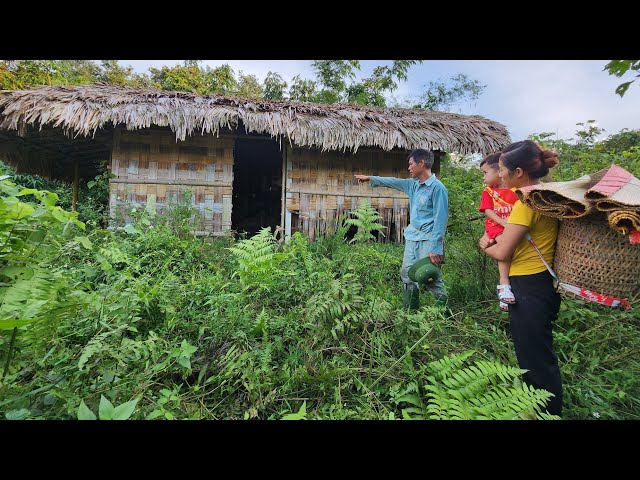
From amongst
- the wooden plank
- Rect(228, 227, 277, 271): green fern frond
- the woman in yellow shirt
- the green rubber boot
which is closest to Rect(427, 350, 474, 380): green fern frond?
the woman in yellow shirt

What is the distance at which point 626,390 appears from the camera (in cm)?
270

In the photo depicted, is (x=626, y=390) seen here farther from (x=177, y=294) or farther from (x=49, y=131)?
(x=49, y=131)

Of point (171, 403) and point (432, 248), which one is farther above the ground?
point (432, 248)

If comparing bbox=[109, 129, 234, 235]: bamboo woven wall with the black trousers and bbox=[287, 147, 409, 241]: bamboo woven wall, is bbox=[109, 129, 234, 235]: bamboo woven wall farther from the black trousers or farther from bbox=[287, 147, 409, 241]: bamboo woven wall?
the black trousers

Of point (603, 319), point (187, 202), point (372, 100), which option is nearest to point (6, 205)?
point (603, 319)

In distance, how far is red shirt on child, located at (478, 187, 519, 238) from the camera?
8.73 ft

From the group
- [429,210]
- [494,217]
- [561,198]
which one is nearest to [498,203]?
[494,217]

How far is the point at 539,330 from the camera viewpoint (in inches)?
74.5

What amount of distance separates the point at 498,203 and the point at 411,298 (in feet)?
3.92

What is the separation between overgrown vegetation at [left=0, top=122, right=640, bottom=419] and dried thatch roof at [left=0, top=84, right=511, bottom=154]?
3.28 m

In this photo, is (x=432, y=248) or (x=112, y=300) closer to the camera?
(x=112, y=300)

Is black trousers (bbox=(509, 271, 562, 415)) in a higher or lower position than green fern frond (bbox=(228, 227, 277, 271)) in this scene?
lower

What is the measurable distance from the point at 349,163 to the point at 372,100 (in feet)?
38.0

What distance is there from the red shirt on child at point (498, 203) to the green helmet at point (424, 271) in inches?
24.3
